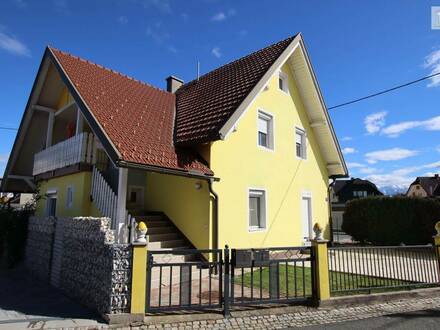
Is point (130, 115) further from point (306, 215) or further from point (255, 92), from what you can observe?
point (306, 215)

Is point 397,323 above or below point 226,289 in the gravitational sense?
below

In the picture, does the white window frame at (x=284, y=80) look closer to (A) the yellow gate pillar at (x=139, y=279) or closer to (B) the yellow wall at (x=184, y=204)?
(B) the yellow wall at (x=184, y=204)

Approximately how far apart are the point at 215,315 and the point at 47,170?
8.88 meters

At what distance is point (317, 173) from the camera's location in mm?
15203

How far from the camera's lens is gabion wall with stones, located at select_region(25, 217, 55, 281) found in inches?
360

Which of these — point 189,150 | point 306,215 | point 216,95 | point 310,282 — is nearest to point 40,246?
point 189,150

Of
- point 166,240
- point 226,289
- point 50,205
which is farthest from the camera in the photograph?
point 50,205

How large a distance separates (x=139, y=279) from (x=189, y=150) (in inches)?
195

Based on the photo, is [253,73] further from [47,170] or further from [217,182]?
[47,170]

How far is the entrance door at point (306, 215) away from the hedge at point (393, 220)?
14.4 ft

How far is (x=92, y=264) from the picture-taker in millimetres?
6578

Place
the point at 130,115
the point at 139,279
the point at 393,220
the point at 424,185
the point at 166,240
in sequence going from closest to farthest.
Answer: the point at 139,279 < the point at 166,240 < the point at 130,115 < the point at 393,220 < the point at 424,185

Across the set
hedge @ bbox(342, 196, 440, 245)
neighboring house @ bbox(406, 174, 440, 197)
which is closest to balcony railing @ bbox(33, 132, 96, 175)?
hedge @ bbox(342, 196, 440, 245)

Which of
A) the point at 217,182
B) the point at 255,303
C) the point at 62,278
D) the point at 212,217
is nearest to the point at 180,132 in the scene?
the point at 217,182
